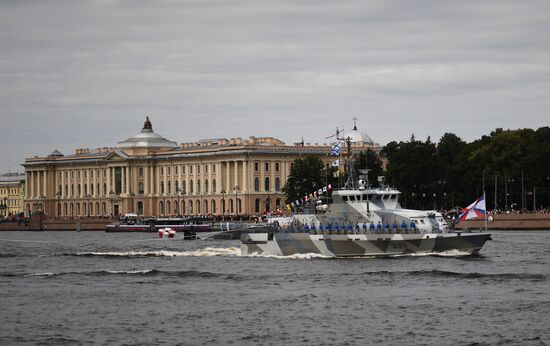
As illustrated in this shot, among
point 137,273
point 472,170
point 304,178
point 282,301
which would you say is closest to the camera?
point 282,301

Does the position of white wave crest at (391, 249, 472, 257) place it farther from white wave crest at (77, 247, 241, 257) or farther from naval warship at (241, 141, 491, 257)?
white wave crest at (77, 247, 241, 257)

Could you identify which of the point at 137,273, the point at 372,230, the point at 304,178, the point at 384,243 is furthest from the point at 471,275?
the point at 304,178

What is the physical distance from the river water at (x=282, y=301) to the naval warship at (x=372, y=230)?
3.01 feet

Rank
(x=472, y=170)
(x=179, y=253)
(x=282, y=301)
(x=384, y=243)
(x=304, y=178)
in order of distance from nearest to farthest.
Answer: (x=282, y=301), (x=384, y=243), (x=179, y=253), (x=472, y=170), (x=304, y=178)

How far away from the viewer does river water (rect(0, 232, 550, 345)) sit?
49.5m

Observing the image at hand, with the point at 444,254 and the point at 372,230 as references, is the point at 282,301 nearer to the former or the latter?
the point at 372,230

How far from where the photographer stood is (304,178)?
174625mm

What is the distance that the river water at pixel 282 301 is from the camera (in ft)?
162

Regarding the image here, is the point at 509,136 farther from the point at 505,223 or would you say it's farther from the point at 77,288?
the point at 77,288

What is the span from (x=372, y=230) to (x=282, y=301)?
20.1 m

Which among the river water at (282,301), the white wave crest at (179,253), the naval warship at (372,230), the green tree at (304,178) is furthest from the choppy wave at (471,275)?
the green tree at (304,178)

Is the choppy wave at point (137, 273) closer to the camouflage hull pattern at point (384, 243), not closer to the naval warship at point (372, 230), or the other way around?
the camouflage hull pattern at point (384, 243)

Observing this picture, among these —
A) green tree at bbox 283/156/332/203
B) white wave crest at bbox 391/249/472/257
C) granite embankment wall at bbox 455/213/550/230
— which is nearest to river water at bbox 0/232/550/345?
white wave crest at bbox 391/249/472/257

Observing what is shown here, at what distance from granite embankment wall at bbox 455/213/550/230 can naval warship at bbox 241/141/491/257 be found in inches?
1911
